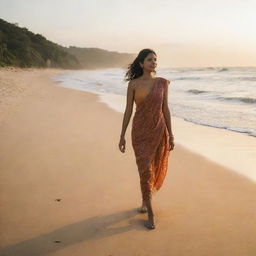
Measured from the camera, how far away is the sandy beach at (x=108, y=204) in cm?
301

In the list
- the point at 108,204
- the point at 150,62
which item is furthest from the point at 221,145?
the point at 150,62

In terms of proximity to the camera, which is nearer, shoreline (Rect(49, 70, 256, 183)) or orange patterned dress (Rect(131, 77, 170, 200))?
orange patterned dress (Rect(131, 77, 170, 200))

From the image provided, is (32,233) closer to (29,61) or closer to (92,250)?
(92,250)

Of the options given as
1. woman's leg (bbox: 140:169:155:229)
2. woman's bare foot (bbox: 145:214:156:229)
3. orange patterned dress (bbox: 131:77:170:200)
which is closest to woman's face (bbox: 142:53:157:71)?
orange patterned dress (bbox: 131:77:170:200)

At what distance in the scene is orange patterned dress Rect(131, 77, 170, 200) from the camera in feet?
10.9

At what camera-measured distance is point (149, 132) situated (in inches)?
133

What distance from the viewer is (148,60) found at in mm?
3352

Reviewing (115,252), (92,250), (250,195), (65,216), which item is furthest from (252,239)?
(65,216)

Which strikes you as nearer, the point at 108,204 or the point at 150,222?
the point at 150,222

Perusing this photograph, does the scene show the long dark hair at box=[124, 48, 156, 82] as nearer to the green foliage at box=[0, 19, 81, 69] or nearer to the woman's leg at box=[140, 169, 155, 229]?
the woman's leg at box=[140, 169, 155, 229]

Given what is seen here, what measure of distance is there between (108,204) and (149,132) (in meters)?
1.05

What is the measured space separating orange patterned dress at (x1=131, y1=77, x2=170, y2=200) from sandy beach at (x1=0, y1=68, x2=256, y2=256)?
513 mm

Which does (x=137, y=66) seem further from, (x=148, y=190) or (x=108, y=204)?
(x=108, y=204)

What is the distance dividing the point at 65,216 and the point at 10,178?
1.28m
